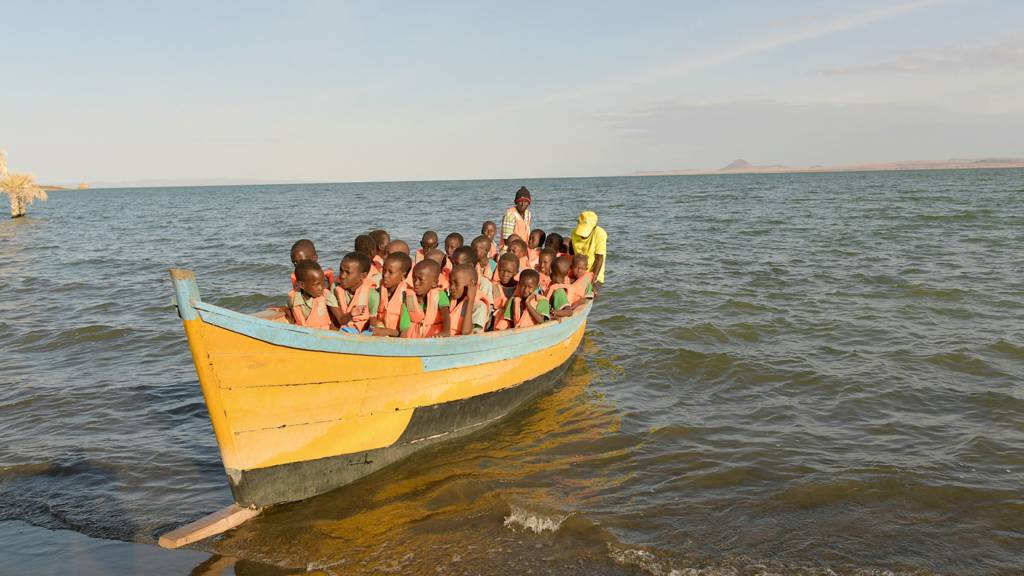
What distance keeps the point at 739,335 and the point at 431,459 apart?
621cm

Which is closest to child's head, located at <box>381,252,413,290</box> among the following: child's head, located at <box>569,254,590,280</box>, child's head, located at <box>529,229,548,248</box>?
child's head, located at <box>569,254,590,280</box>

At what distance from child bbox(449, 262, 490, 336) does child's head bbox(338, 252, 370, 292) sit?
81 centimetres

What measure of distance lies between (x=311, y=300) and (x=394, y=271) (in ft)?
2.50

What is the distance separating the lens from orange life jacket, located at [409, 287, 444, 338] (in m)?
6.06

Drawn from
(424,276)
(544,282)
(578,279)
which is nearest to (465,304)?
(424,276)

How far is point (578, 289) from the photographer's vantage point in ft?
27.0

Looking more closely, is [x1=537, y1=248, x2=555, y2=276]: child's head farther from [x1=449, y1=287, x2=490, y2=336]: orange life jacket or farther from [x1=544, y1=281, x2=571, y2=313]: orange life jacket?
[x1=449, y1=287, x2=490, y2=336]: orange life jacket

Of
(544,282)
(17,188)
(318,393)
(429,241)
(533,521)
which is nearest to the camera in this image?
(318,393)

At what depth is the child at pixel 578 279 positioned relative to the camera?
816 centimetres

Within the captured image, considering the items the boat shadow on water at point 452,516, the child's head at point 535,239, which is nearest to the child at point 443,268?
the boat shadow on water at point 452,516

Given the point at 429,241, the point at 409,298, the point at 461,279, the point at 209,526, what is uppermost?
the point at 429,241

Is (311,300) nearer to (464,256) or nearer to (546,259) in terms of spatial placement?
(464,256)

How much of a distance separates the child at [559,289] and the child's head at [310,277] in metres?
2.75

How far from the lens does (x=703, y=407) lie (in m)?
7.55
